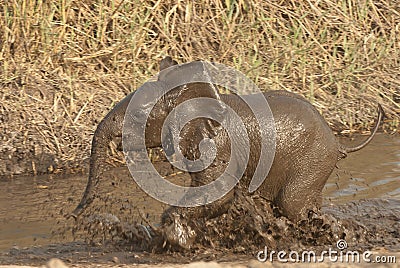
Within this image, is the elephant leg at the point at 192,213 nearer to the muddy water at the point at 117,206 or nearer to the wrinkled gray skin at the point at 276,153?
the wrinkled gray skin at the point at 276,153

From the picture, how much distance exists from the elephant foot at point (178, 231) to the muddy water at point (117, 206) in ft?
0.44

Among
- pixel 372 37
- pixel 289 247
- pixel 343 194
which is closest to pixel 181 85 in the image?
pixel 289 247

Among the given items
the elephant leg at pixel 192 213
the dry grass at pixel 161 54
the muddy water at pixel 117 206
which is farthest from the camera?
the dry grass at pixel 161 54

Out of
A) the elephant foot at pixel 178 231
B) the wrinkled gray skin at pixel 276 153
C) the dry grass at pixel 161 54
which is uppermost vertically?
the dry grass at pixel 161 54

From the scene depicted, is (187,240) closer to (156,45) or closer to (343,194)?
(343,194)

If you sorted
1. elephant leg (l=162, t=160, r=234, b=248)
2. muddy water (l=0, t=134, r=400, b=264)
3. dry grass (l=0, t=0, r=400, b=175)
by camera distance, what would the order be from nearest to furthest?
elephant leg (l=162, t=160, r=234, b=248) < muddy water (l=0, t=134, r=400, b=264) < dry grass (l=0, t=0, r=400, b=175)

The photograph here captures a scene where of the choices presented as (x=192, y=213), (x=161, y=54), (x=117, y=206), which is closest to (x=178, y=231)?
(x=192, y=213)

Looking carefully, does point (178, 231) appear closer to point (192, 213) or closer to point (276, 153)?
point (192, 213)

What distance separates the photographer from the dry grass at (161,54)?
25.8ft

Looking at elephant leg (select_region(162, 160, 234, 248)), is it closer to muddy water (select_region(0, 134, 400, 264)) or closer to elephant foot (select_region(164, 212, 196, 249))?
elephant foot (select_region(164, 212, 196, 249))

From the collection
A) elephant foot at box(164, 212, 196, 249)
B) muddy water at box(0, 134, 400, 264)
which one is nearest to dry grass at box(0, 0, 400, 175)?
muddy water at box(0, 134, 400, 264)

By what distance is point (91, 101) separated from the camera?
805 centimetres

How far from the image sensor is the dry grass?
7852 millimetres

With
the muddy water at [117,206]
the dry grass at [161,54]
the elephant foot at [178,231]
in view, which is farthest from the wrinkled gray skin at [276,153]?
the dry grass at [161,54]
